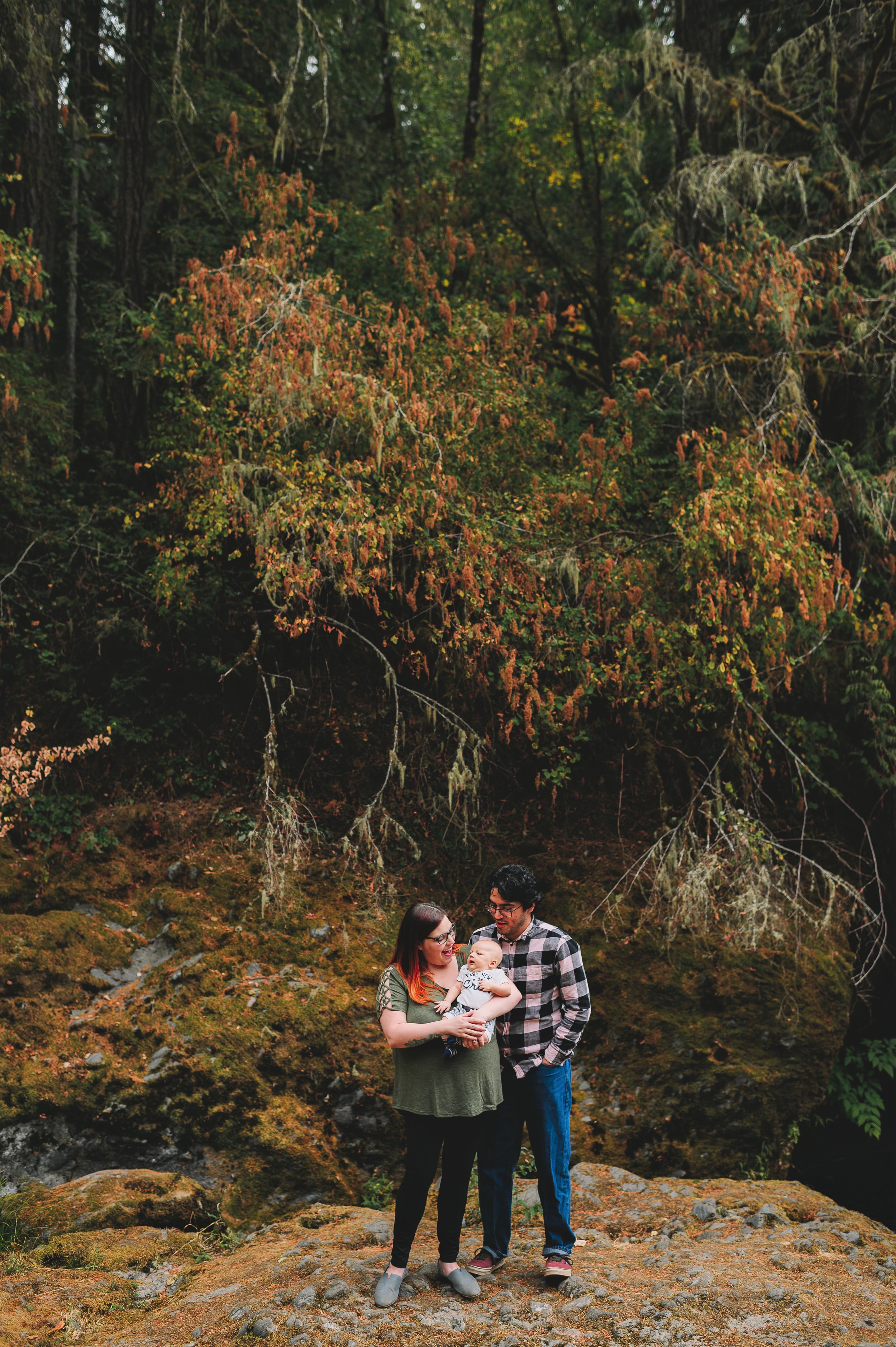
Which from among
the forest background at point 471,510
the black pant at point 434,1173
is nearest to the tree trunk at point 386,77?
the forest background at point 471,510

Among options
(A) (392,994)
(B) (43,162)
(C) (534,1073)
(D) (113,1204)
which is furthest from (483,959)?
(B) (43,162)

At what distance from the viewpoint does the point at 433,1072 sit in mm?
3283

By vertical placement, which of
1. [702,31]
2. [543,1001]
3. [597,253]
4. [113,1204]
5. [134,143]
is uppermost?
[702,31]

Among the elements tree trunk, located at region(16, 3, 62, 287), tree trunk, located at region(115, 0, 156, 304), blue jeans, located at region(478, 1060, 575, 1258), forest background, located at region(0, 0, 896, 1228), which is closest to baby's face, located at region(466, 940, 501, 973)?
blue jeans, located at region(478, 1060, 575, 1258)

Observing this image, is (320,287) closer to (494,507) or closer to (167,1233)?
(494,507)

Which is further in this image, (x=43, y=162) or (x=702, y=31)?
(x=702, y=31)

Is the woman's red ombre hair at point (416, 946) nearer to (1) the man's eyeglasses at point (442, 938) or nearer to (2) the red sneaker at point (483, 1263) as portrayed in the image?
(1) the man's eyeglasses at point (442, 938)

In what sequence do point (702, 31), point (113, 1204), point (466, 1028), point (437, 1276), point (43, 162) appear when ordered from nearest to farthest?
point (466, 1028)
point (437, 1276)
point (113, 1204)
point (43, 162)
point (702, 31)

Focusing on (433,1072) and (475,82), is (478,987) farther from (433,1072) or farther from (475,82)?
(475,82)

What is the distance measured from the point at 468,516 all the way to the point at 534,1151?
4781 mm

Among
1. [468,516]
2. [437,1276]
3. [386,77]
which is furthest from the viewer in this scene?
[386,77]

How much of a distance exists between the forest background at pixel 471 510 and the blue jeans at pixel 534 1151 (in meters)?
3.13

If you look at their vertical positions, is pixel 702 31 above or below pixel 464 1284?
above

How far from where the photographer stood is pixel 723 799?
737 cm
